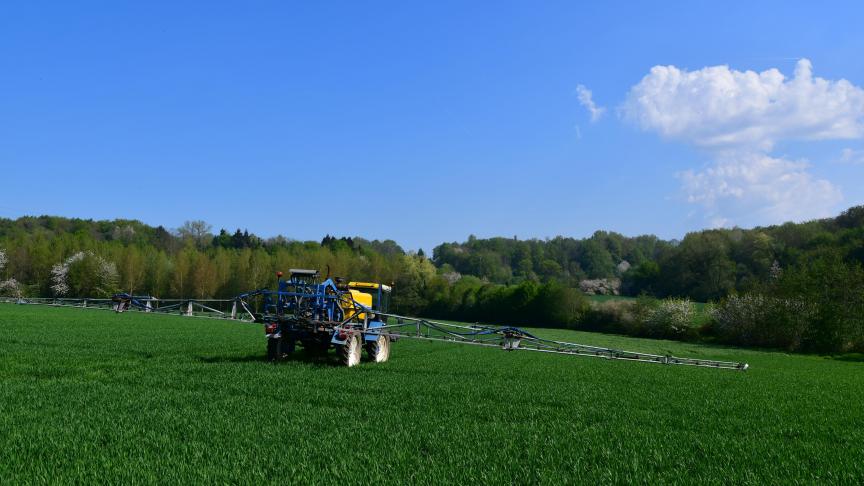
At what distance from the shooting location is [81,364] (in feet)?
60.4

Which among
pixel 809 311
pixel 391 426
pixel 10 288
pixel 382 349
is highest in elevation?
pixel 809 311

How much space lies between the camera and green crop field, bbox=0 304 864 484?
802 centimetres

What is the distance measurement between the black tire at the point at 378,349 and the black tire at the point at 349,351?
4.56 feet

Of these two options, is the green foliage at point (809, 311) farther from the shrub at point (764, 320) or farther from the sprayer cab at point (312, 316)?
the sprayer cab at point (312, 316)

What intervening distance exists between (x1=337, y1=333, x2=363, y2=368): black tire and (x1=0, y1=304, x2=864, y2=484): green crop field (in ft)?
2.40

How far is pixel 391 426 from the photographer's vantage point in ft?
35.3

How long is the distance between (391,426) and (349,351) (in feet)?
29.3

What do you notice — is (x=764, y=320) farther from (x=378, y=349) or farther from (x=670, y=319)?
(x=378, y=349)

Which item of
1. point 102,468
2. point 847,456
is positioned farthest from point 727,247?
point 102,468

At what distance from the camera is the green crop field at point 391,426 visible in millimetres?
8023

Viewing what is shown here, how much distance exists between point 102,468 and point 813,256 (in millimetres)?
99394

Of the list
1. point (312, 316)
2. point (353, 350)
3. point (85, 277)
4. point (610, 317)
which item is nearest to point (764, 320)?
point (610, 317)

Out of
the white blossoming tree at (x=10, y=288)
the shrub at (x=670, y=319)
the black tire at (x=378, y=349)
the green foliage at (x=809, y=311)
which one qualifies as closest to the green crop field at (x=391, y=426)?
the black tire at (x=378, y=349)

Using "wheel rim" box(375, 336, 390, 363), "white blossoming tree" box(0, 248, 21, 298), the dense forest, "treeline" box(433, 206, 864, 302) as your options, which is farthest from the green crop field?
"white blossoming tree" box(0, 248, 21, 298)
